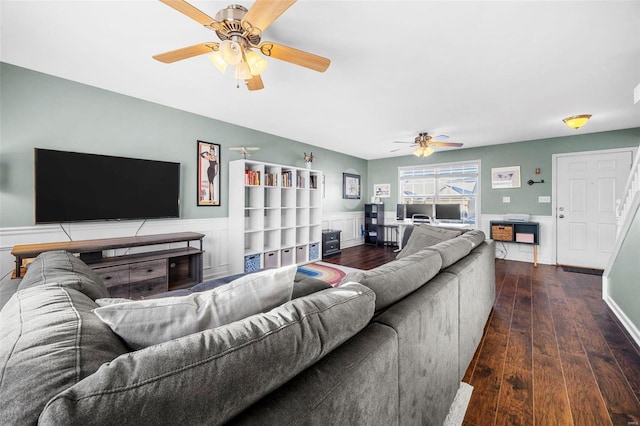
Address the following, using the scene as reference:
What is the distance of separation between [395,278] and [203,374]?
860 millimetres

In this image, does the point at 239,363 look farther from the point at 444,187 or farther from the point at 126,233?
the point at 444,187

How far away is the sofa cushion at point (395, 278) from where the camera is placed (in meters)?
1.06

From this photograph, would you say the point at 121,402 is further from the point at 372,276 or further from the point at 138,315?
the point at 372,276

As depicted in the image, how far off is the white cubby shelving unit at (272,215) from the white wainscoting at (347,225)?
40.2 inches

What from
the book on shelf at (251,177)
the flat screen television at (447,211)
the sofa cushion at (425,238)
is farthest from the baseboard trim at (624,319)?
the book on shelf at (251,177)

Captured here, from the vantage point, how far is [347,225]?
21.9 feet

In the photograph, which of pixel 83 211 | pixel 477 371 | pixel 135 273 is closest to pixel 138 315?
pixel 477 371

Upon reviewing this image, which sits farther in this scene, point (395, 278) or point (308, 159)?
point (308, 159)

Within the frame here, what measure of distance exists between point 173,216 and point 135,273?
2.98 ft

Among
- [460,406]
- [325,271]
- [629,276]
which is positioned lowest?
[460,406]

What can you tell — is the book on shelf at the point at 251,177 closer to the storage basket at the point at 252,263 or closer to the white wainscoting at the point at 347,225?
the storage basket at the point at 252,263

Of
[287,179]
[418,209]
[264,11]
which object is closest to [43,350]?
[264,11]

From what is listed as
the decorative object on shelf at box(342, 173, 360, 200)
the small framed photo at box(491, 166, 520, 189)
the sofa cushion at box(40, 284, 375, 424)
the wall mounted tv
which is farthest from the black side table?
the sofa cushion at box(40, 284, 375, 424)

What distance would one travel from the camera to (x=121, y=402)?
0.40 metres
